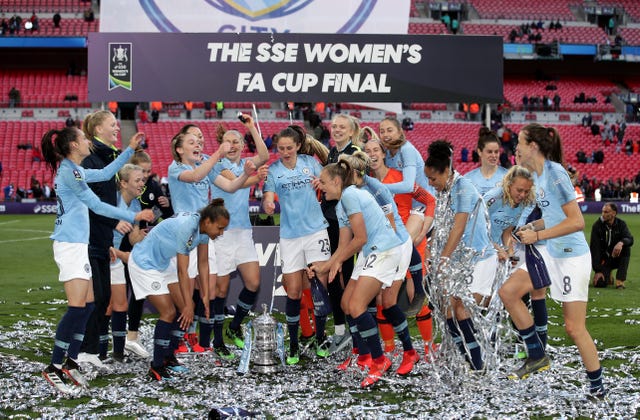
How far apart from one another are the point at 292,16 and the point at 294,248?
18.1 ft

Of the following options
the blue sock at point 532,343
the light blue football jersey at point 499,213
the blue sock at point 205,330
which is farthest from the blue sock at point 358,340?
the light blue football jersey at point 499,213

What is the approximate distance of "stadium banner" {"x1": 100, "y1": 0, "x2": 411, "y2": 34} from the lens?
12242 millimetres

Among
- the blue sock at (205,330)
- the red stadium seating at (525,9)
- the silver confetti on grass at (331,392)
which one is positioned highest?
the red stadium seating at (525,9)

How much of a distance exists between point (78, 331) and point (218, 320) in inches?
70.0

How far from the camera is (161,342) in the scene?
735 centimetres

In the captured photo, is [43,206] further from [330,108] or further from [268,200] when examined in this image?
[268,200]

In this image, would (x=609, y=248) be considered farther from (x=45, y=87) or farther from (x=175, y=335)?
(x=45, y=87)

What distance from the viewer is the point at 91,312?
7332mm

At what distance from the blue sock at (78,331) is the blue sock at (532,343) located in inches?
147

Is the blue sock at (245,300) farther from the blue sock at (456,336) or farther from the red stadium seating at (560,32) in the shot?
the red stadium seating at (560,32)

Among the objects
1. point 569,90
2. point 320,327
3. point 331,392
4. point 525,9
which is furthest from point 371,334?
point 525,9

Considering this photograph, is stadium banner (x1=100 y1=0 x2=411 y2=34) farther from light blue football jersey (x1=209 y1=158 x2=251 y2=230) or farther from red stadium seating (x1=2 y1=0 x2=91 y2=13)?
red stadium seating (x1=2 y1=0 x2=91 y2=13)

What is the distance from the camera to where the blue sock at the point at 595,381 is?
248 inches

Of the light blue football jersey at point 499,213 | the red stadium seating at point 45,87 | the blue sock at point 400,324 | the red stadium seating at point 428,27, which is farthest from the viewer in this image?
the red stadium seating at point 428,27
